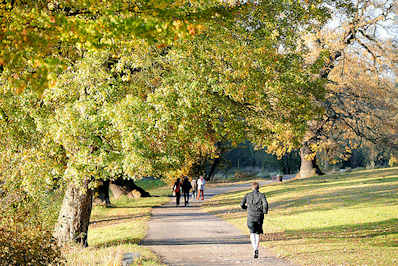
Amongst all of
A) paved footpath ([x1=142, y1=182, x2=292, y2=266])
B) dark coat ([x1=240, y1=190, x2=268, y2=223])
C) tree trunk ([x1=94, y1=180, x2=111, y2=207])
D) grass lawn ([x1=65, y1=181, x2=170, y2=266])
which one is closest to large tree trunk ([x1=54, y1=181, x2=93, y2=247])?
grass lawn ([x1=65, y1=181, x2=170, y2=266])

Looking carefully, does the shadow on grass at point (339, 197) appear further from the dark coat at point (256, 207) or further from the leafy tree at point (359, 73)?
the dark coat at point (256, 207)

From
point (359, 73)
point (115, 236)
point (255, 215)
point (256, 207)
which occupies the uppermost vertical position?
point (359, 73)

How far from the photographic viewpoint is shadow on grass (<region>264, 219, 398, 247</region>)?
51.7 feet

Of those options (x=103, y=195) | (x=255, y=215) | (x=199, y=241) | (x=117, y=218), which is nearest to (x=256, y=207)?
(x=255, y=215)

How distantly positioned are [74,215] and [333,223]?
962cm

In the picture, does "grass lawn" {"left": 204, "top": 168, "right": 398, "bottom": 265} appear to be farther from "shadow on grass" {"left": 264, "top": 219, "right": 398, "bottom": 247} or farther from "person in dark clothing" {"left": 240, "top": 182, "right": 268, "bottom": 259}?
"person in dark clothing" {"left": 240, "top": 182, "right": 268, "bottom": 259}

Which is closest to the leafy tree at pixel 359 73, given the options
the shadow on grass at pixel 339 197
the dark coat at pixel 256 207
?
the shadow on grass at pixel 339 197

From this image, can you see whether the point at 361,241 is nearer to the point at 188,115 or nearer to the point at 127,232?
the point at 188,115

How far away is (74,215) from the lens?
14664 millimetres

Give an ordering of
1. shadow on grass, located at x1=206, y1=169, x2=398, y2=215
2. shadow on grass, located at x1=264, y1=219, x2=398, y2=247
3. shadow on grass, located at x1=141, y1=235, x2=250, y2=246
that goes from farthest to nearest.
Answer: shadow on grass, located at x1=206, y1=169, x2=398, y2=215 → shadow on grass, located at x1=264, y1=219, x2=398, y2=247 → shadow on grass, located at x1=141, y1=235, x2=250, y2=246

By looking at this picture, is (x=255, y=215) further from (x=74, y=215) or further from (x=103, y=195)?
(x=103, y=195)

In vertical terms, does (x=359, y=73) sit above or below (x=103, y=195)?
above

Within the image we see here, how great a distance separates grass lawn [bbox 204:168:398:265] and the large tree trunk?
17.4 ft

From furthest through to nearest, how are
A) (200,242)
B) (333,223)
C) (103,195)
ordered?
1. (103,195)
2. (333,223)
3. (200,242)
